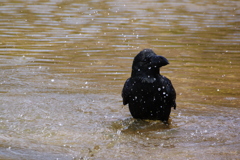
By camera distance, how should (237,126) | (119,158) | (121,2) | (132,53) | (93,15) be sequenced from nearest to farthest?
(119,158), (237,126), (132,53), (93,15), (121,2)

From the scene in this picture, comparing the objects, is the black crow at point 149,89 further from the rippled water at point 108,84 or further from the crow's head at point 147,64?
the rippled water at point 108,84

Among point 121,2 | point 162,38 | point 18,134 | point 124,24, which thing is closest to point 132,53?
point 162,38

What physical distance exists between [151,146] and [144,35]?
27.0 feet

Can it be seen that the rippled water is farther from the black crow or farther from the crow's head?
the crow's head

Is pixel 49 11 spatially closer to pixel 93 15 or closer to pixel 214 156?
pixel 93 15

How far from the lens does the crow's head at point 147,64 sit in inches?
243

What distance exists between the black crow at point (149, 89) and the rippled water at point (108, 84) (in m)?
0.25

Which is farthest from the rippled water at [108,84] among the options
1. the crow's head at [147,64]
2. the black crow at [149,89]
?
the crow's head at [147,64]

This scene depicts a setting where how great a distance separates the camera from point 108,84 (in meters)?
8.70

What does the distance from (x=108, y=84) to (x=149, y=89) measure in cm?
260

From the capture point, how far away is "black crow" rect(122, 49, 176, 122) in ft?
20.3

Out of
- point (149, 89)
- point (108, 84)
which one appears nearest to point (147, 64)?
point (149, 89)

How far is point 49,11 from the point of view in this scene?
18.6 metres

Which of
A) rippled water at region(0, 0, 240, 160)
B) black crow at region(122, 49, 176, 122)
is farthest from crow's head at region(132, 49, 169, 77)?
rippled water at region(0, 0, 240, 160)
